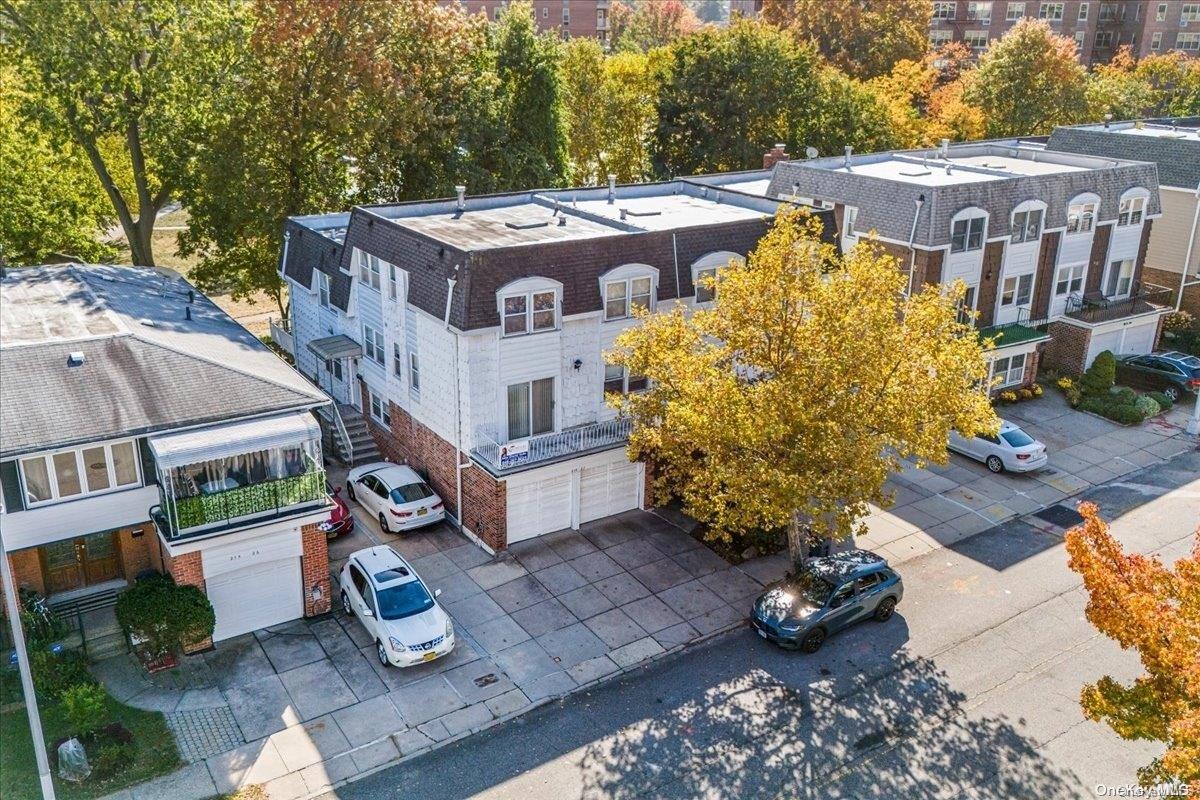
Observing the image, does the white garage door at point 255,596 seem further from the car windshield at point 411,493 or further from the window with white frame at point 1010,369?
the window with white frame at point 1010,369

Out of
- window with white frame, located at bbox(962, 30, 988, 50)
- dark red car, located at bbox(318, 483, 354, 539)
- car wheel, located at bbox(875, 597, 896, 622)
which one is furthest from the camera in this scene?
window with white frame, located at bbox(962, 30, 988, 50)

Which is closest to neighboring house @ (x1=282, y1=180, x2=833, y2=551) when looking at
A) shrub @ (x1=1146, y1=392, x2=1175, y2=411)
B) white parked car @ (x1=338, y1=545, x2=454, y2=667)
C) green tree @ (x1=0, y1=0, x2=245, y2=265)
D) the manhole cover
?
white parked car @ (x1=338, y1=545, x2=454, y2=667)


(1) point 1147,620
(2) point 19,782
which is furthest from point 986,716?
(2) point 19,782

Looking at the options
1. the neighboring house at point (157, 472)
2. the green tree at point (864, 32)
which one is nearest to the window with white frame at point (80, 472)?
the neighboring house at point (157, 472)

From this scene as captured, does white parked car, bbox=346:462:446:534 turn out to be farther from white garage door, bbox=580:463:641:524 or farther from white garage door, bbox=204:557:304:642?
white garage door, bbox=204:557:304:642

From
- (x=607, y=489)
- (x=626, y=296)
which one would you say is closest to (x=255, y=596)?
(x=607, y=489)

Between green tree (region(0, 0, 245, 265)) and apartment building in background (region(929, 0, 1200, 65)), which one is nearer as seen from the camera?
green tree (region(0, 0, 245, 265))

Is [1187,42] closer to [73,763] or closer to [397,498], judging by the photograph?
[397,498]
